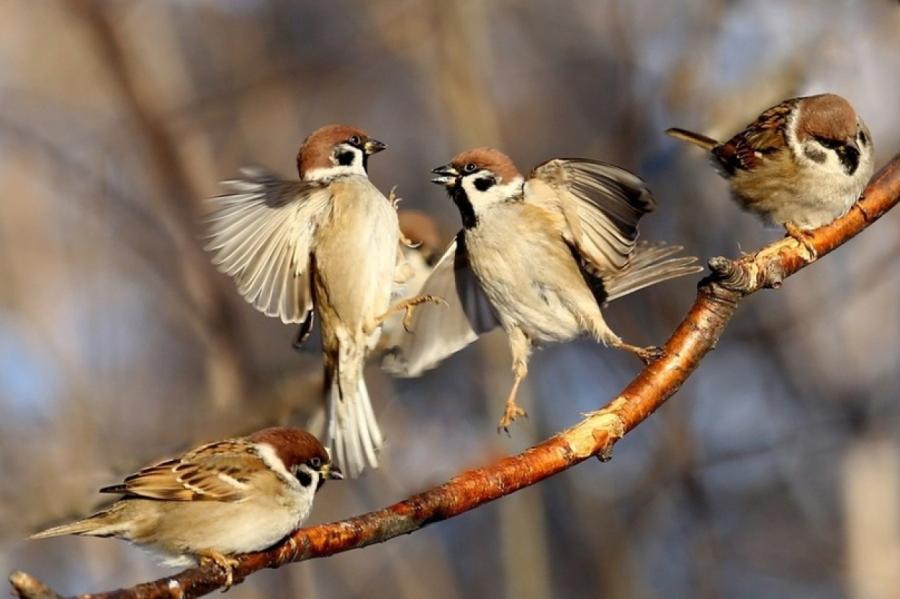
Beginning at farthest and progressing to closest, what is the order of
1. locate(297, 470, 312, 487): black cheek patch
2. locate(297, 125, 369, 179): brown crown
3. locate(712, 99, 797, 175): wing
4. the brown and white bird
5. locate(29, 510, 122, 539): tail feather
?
locate(712, 99, 797, 175): wing → the brown and white bird → locate(297, 125, 369, 179): brown crown → locate(297, 470, 312, 487): black cheek patch → locate(29, 510, 122, 539): tail feather

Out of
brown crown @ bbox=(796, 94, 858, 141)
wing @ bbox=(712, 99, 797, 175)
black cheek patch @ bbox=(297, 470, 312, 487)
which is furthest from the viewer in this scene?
wing @ bbox=(712, 99, 797, 175)

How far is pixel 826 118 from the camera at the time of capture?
4.13 m

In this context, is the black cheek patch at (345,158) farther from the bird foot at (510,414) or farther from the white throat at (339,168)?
the bird foot at (510,414)

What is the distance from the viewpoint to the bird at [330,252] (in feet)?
Result: 11.2

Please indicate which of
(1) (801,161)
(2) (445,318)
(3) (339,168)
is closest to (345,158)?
(3) (339,168)

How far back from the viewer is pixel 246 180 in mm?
3164

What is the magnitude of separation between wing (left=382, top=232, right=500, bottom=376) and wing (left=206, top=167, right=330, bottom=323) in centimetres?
33

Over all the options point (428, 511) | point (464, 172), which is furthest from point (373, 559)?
point (428, 511)

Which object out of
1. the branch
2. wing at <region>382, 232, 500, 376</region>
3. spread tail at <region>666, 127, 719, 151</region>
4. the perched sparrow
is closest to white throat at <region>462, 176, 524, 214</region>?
the perched sparrow

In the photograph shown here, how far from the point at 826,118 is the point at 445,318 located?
5.25 feet

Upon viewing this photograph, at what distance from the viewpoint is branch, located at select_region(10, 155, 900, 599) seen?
7.43 ft

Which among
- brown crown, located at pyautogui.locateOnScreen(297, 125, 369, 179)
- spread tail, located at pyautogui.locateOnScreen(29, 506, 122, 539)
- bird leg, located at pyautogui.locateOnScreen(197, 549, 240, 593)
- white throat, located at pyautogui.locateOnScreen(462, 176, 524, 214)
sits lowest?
bird leg, located at pyautogui.locateOnScreen(197, 549, 240, 593)

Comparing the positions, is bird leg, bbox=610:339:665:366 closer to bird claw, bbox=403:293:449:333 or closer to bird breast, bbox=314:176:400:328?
bird claw, bbox=403:293:449:333

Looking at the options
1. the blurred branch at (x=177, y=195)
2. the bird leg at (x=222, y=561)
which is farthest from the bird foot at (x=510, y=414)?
the blurred branch at (x=177, y=195)
